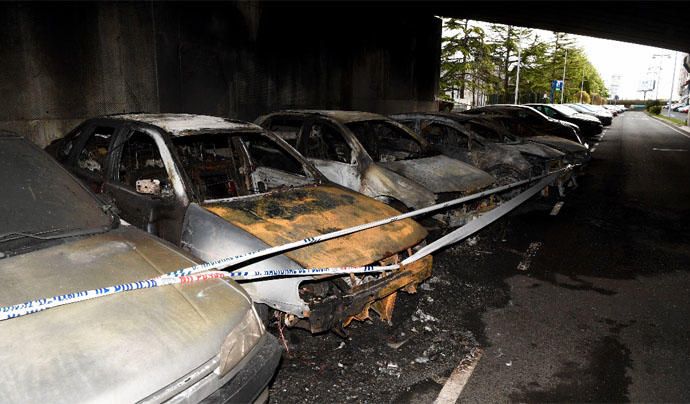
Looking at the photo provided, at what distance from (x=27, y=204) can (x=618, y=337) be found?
15.0 ft

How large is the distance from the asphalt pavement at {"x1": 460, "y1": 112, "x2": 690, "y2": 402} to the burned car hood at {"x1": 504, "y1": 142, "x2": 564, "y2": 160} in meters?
1.05

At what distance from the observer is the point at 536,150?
8742mm

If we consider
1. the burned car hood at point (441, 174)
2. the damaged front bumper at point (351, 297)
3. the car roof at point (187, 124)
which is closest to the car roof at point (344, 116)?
the burned car hood at point (441, 174)

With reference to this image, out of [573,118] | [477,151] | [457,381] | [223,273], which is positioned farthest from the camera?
[573,118]

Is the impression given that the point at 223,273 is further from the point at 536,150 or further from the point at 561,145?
the point at 561,145

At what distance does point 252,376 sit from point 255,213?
1.76 m

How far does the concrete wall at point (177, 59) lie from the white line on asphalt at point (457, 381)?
802 cm

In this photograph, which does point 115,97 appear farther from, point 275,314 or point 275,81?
point 275,314

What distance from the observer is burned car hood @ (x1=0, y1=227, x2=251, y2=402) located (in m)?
1.76

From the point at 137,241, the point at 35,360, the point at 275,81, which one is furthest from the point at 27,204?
the point at 275,81

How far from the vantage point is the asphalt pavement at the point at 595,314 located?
3.27 metres

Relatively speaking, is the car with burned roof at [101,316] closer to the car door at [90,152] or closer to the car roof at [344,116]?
the car door at [90,152]

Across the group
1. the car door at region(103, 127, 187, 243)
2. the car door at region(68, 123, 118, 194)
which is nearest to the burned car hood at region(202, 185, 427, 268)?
the car door at region(103, 127, 187, 243)

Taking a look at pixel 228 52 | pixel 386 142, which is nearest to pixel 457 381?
pixel 386 142
